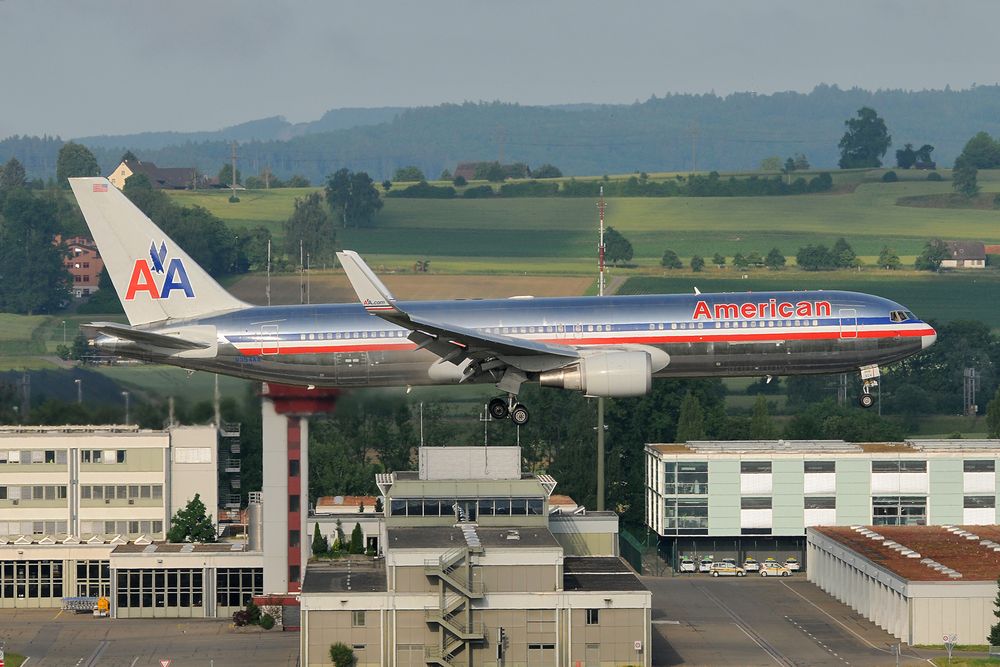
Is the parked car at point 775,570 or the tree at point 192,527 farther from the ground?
the tree at point 192,527

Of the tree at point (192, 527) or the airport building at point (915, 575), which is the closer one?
the airport building at point (915, 575)

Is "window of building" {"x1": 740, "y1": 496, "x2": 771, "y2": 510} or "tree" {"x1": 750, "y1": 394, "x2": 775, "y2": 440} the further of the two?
"tree" {"x1": 750, "y1": 394, "x2": 775, "y2": 440}

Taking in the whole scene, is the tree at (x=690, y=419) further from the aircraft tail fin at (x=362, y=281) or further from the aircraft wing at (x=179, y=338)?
the aircraft tail fin at (x=362, y=281)

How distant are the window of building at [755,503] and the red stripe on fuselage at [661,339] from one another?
69531mm

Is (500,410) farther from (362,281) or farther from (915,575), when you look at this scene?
(915,575)

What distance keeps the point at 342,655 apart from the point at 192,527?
138ft

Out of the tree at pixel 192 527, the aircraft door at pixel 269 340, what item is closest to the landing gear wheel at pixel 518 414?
the aircraft door at pixel 269 340

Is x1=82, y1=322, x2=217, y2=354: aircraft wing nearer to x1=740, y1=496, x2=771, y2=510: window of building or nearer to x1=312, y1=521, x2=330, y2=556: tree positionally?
x1=312, y1=521, x2=330, y2=556: tree

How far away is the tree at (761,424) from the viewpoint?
175250 millimetres

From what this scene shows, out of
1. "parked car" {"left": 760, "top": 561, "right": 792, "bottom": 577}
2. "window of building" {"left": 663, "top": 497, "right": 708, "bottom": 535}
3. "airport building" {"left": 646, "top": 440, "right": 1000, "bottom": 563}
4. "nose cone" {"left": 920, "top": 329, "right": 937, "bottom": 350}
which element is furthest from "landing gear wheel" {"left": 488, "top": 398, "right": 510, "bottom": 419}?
"window of building" {"left": 663, "top": 497, "right": 708, "bottom": 535}

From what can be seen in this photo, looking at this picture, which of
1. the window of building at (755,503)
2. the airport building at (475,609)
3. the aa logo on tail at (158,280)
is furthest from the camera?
the window of building at (755,503)

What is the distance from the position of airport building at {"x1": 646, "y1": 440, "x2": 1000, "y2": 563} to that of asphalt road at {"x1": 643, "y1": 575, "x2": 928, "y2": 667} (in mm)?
5106

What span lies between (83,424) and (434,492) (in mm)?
39845

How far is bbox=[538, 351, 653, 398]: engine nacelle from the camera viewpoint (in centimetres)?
7469
